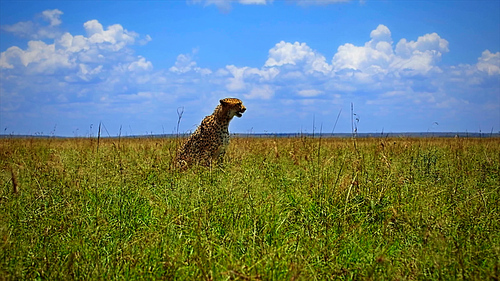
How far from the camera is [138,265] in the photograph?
103 inches

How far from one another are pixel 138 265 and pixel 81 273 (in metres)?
0.35

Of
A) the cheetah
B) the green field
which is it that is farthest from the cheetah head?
the green field

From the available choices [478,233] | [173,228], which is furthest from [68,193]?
[478,233]

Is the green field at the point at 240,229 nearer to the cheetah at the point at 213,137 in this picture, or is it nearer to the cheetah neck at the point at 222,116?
the cheetah at the point at 213,137

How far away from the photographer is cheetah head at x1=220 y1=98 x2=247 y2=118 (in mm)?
6141

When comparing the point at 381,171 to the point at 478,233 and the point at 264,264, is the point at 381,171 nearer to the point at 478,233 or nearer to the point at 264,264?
the point at 478,233

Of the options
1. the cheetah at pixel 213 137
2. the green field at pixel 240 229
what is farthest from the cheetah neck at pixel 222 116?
the green field at pixel 240 229

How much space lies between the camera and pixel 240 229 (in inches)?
124

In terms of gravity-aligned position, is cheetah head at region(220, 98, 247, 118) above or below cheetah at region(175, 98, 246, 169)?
above

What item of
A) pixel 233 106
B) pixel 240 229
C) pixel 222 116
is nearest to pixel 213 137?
pixel 222 116

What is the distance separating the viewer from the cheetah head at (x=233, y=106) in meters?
6.14

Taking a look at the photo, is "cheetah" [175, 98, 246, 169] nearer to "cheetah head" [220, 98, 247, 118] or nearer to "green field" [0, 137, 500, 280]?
"cheetah head" [220, 98, 247, 118]

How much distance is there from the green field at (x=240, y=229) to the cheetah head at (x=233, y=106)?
4.75 feet

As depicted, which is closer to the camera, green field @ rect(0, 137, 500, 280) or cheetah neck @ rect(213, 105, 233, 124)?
green field @ rect(0, 137, 500, 280)
